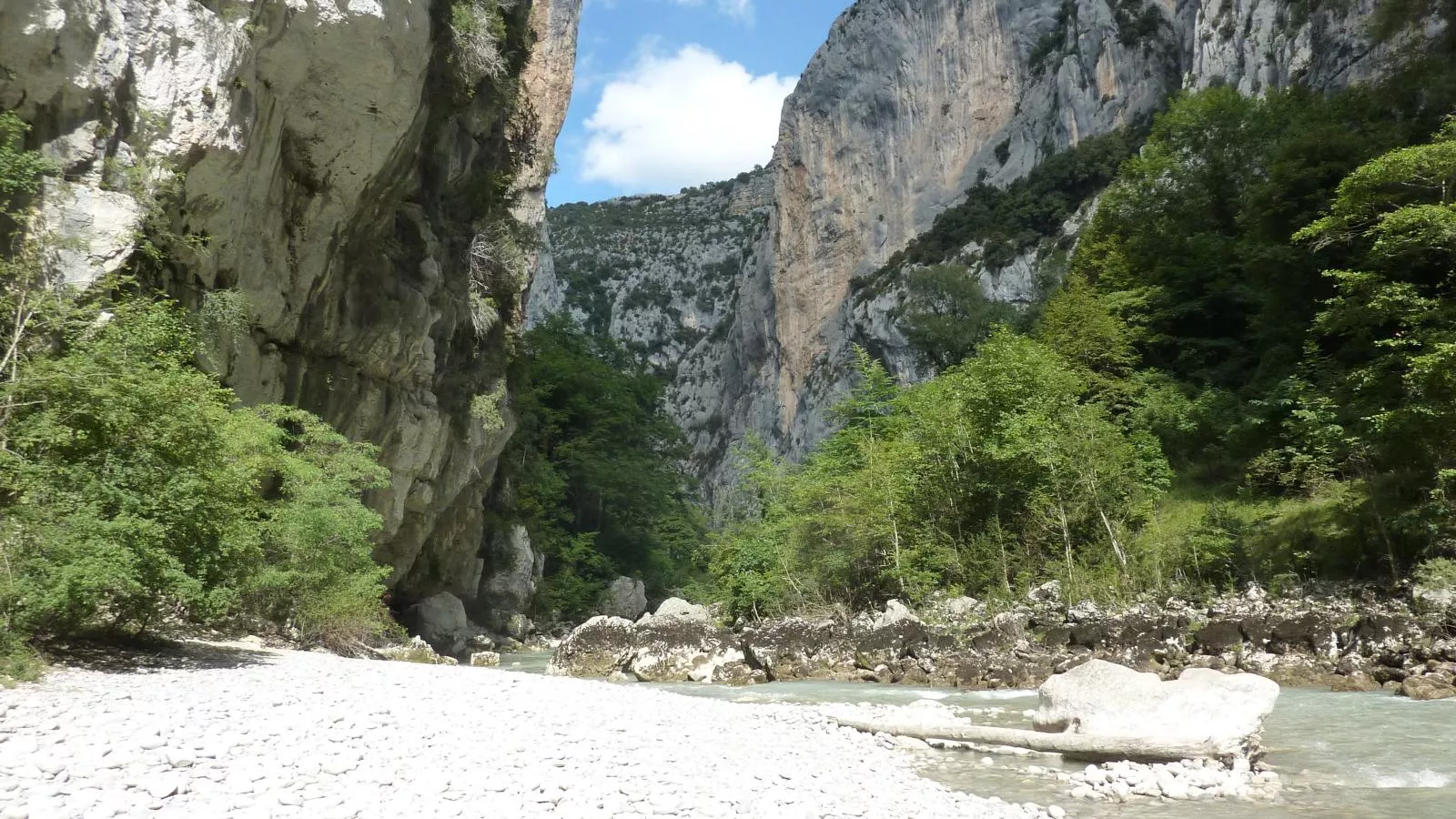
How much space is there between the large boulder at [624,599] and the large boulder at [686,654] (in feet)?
56.5

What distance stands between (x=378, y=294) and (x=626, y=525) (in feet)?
78.2

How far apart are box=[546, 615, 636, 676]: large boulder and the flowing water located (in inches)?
368

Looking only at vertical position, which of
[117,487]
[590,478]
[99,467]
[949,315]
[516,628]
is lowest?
[516,628]

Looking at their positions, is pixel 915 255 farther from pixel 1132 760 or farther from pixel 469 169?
pixel 1132 760

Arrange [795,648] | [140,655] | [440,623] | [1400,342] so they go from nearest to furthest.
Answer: [140,655], [1400,342], [795,648], [440,623]

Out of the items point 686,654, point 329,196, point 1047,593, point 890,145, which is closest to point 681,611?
point 686,654

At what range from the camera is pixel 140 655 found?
903cm

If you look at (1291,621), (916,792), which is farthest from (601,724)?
(1291,621)

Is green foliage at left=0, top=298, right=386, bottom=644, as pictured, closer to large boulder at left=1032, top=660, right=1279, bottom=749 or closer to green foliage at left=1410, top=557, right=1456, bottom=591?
large boulder at left=1032, top=660, right=1279, bottom=749

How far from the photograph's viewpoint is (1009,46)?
67.8m

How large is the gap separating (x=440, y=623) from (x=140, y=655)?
17230mm

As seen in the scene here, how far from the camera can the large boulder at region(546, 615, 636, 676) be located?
1970 cm

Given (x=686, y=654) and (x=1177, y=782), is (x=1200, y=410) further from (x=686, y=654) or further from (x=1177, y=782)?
(x=1177, y=782)

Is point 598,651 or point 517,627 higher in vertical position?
point 598,651
